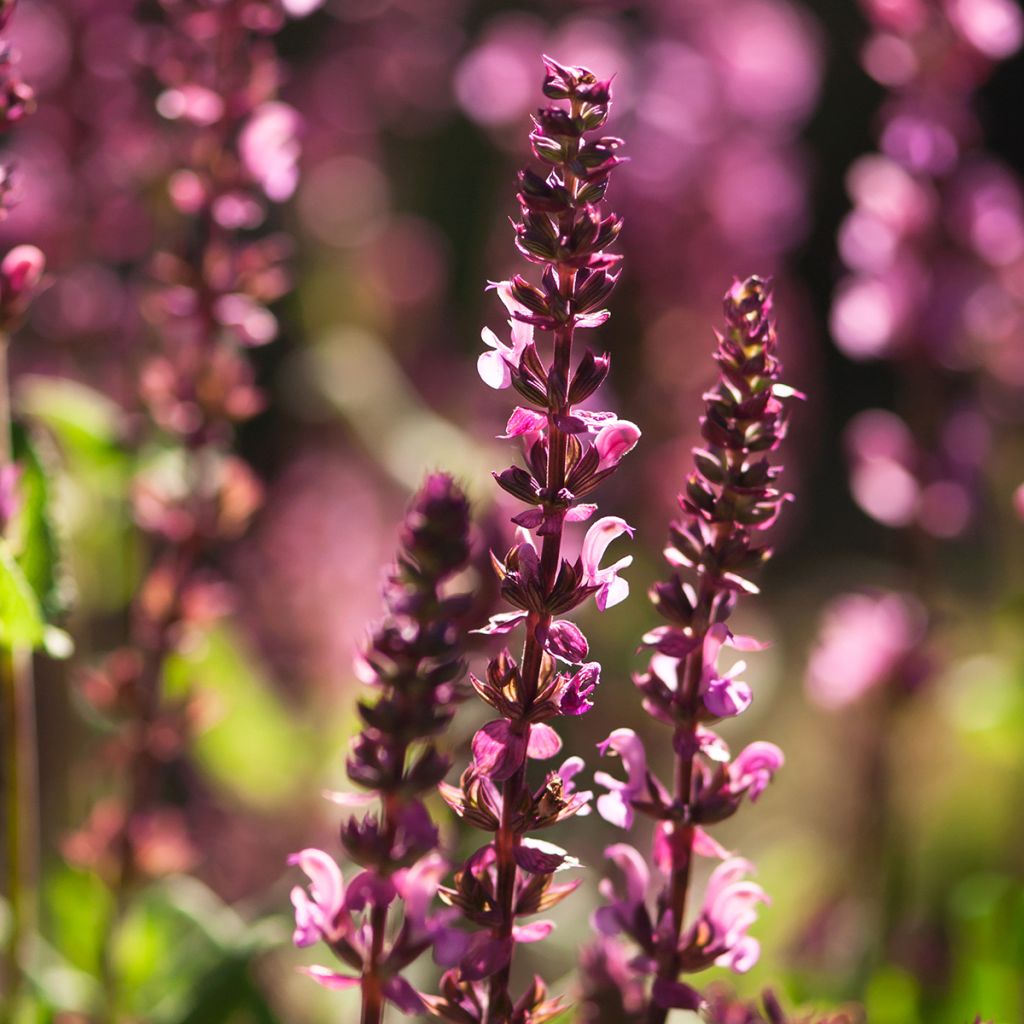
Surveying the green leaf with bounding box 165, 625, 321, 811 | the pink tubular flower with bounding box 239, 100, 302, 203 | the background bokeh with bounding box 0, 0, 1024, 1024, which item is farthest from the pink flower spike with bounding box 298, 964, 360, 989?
the green leaf with bounding box 165, 625, 321, 811

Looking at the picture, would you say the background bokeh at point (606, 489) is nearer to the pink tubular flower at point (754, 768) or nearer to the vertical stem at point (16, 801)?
the vertical stem at point (16, 801)

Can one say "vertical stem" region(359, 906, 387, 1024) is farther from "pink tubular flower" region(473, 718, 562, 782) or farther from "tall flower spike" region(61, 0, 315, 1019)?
"tall flower spike" region(61, 0, 315, 1019)

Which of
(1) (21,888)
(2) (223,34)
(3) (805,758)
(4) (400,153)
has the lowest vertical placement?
(3) (805,758)

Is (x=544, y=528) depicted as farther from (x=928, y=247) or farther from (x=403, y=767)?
(x=928, y=247)

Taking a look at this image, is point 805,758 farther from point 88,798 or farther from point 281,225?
point 281,225

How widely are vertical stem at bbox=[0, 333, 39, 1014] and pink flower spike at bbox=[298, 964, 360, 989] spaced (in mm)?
214

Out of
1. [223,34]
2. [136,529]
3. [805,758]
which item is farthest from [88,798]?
[805,758]

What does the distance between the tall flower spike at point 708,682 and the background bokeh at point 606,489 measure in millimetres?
207

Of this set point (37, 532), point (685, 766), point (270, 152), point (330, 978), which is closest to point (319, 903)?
point (330, 978)

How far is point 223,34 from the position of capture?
2.16ft

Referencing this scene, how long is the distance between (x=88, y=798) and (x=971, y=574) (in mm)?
1415

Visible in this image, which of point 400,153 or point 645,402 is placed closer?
point 645,402

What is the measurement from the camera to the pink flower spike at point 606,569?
0.41 metres

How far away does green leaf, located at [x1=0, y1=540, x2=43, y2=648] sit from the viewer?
48cm
